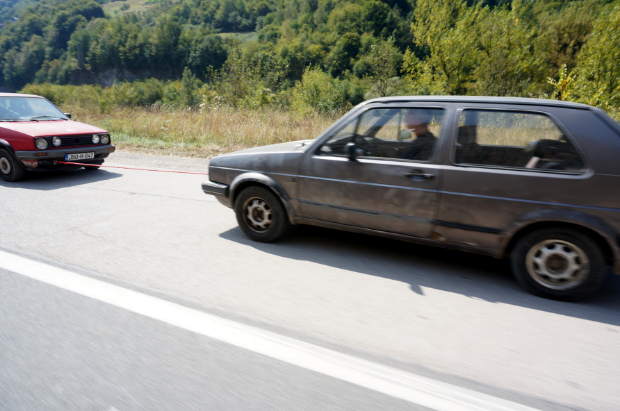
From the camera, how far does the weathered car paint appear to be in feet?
11.1

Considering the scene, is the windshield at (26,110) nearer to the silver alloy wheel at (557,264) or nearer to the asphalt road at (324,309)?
the asphalt road at (324,309)

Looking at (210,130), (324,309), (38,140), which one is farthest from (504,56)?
(324,309)

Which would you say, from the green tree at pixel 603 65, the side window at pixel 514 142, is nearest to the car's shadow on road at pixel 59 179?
the side window at pixel 514 142

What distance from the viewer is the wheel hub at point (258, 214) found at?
16.0ft

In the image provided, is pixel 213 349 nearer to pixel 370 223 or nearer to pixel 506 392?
pixel 506 392

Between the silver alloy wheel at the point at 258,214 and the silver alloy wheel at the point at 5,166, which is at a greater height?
the silver alloy wheel at the point at 258,214

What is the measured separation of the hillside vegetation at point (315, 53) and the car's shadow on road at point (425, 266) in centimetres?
988

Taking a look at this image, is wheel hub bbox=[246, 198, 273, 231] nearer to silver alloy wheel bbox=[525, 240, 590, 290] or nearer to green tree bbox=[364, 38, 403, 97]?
silver alloy wheel bbox=[525, 240, 590, 290]

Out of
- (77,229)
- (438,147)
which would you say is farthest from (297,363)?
(77,229)

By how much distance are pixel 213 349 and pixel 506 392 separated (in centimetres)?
181

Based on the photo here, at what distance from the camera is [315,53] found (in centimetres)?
11075

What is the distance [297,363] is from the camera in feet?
8.65

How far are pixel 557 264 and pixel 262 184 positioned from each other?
303 centimetres

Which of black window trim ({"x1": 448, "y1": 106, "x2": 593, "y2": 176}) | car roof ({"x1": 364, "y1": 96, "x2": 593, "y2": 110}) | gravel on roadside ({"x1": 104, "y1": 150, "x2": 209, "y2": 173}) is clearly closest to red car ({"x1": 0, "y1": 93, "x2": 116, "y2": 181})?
gravel on roadside ({"x1": 104, "y1": 150, "x2": 209, "y2": 173})
